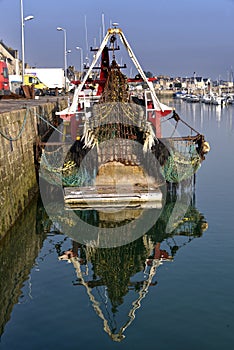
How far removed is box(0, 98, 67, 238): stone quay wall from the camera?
16828 mm

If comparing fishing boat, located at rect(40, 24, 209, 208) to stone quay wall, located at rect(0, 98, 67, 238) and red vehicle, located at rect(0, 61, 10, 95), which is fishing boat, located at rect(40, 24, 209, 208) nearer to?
stone quay wall, located at rect(0, 98, 67, 238)

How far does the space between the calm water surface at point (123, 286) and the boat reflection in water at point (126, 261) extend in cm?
3

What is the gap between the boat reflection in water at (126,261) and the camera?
40.1 ft

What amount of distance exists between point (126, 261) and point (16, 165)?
6.18 meters

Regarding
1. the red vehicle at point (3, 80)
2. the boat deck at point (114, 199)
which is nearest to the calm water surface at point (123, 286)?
the boat deck at point (114, 199)

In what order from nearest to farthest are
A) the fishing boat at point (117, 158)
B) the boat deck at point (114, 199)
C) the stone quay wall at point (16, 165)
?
the stone quay wall at point (16, 165), the boat deck at point (114, 199), the fishing boat at point (117, 158)

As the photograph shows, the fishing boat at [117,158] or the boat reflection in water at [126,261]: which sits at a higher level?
the fishing boat at [117,158]

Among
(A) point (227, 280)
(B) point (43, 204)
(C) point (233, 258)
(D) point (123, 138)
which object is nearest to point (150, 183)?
(D) point (123, 138)

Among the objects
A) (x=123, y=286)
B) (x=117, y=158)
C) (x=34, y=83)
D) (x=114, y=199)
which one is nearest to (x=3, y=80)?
(x=34, y=83)

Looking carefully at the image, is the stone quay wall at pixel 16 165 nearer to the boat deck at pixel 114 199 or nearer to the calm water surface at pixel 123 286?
the calm water surface at pixel 123 286

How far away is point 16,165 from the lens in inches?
758

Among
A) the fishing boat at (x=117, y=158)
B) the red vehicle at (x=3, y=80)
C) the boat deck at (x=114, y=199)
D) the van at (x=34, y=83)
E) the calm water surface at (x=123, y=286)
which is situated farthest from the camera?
the van at (x=34, y=83)

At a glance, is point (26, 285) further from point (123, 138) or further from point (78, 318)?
point (123, 138)

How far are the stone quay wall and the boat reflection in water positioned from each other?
229 centimetres
